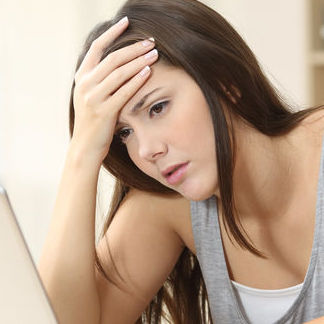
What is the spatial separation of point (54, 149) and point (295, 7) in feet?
3.75

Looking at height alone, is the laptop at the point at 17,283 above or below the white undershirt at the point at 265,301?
above

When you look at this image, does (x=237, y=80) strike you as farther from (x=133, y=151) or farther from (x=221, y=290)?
(x=221, y=290)

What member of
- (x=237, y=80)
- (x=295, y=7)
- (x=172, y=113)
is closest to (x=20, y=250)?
(x=172, y=113)

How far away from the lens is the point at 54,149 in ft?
9.64

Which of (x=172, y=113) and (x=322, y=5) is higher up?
(x=172, y=113)

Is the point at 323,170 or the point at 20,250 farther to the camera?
the point at 323,170

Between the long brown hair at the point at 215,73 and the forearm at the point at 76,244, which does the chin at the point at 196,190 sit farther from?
the forearm at the point at 76,244

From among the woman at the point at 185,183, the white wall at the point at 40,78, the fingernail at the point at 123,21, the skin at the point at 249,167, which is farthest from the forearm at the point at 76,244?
the white wall at the point at 40,78

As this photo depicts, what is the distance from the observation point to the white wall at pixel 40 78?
9.07 ft

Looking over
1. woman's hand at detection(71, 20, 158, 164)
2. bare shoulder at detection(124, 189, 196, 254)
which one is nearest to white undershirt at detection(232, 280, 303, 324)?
bare shoulder at detection(124, 189, 196, 254)

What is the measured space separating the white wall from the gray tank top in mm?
1474

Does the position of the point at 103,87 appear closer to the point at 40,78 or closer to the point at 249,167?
the point at 249,167

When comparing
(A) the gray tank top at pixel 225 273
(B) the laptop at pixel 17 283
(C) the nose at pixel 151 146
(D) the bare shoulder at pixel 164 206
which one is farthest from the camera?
(D) the bare shoulder at pixel 164 206

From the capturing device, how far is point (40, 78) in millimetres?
2865
